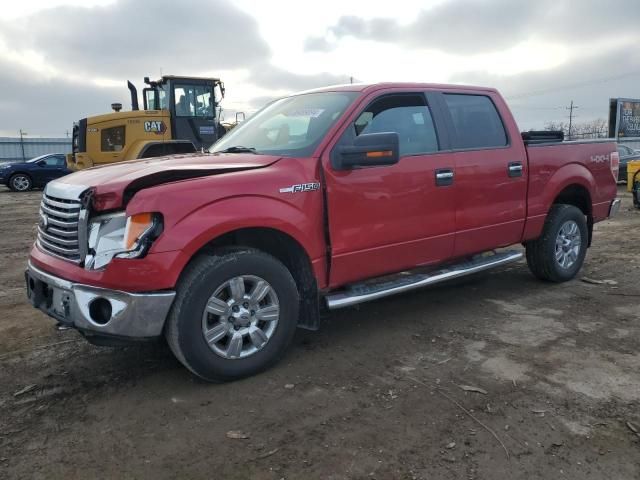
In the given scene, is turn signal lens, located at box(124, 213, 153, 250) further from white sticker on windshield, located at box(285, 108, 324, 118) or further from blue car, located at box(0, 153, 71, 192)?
blue car, located at box(0, 153, 71, 192)

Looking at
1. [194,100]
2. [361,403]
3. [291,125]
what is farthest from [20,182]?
[361,403]

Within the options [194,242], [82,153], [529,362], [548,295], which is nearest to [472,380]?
[529,362]

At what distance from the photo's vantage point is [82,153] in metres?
14.8

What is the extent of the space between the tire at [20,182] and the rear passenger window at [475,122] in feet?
67.3

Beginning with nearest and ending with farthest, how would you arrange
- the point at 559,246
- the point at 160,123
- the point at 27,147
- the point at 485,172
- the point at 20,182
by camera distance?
the point at 485,172
the point at 559,246
the point at 160,123
the point at 20,182
the point at 27,147

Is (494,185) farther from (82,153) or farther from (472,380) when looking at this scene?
(82,153)

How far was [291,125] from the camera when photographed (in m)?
4.30

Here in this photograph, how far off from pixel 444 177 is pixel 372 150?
3.23 ft

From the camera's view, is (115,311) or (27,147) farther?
(27,147)

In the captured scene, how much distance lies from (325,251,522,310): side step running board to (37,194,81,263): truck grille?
5.57ft

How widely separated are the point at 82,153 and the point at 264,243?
1272 cm

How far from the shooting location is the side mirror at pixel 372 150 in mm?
3686

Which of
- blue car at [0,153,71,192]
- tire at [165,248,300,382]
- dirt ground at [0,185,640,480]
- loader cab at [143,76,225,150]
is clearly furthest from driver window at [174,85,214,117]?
tire at [165,248,300,382]

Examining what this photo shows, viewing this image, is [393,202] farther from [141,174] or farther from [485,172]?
[141,174]
